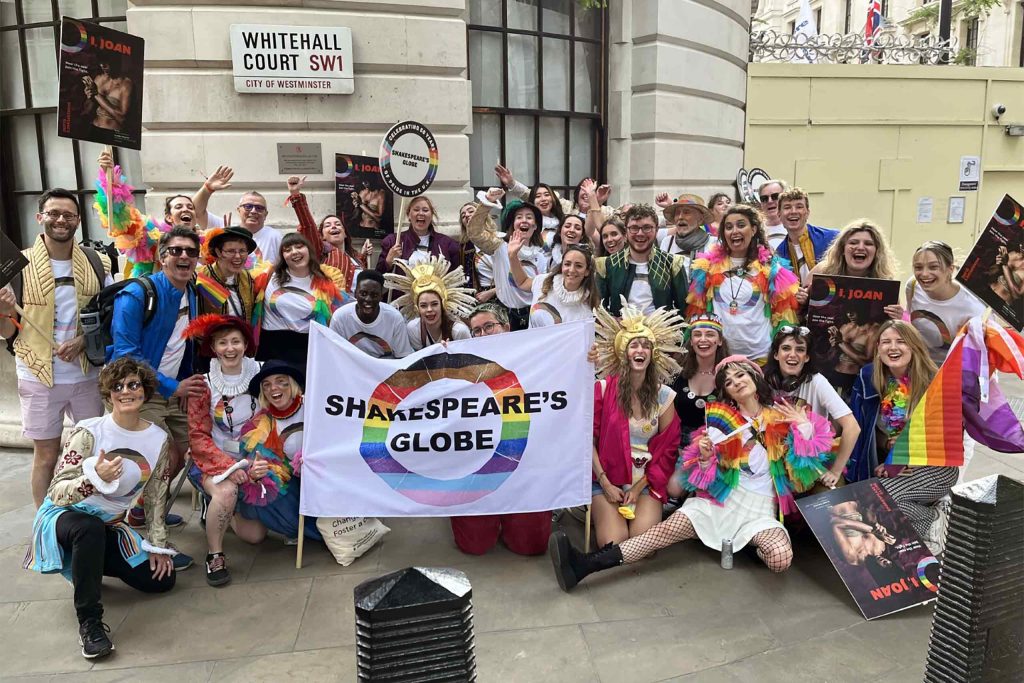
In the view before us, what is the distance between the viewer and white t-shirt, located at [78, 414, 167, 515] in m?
3.61

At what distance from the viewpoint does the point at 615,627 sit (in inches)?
139

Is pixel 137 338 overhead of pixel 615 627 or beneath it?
overhead

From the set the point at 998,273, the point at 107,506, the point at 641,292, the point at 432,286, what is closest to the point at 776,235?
the point at 641,292

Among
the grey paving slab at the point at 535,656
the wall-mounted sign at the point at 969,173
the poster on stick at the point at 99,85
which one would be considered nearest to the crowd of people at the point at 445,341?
the poster on stick at the point at 99,85

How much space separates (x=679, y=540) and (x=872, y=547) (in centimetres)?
97

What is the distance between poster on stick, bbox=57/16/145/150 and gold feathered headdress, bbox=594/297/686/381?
3336mm

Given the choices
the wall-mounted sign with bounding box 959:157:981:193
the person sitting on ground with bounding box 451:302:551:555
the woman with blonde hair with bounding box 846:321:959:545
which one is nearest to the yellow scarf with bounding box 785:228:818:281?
the woman with blonde hair with bounding box 846:321:959:545

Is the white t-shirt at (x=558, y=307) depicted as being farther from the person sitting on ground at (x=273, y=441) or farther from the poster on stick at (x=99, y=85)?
the poster on stick at (x=99, y=85)

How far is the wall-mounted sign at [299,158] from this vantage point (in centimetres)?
702

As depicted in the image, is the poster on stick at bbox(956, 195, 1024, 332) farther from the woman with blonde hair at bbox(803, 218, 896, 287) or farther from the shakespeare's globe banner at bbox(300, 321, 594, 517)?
the shakespeare's globe banner at bbox(300, 321, 594, 517)

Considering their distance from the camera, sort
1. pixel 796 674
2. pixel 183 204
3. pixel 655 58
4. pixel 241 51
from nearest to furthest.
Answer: pixel 796 674
pixel 183 204
pixel 241 51
pixel 655 58

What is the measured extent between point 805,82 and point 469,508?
31.7ft

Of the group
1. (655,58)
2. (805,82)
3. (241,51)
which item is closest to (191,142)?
(241,51)

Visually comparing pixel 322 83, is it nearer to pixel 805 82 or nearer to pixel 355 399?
pixel 355 399
